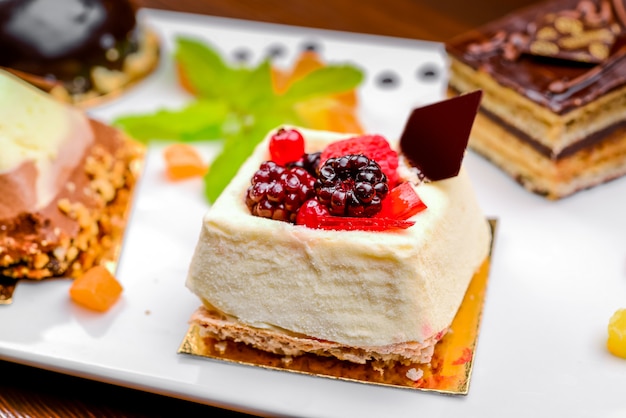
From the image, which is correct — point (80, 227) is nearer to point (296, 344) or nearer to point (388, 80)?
point (296, 344)

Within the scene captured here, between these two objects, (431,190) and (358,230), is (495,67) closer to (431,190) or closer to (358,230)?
(431,190)

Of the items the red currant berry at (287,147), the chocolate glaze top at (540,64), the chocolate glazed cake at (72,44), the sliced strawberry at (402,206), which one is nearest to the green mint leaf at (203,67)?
the chocolate glazed cake at (72,44)

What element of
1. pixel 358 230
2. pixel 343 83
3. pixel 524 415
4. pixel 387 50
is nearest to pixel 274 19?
pixel 387 50

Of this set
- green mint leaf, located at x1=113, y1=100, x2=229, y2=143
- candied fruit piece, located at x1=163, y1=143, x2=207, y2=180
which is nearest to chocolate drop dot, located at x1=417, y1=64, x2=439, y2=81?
green mint leaf, located at x1=113, y1=100, x2=229, y2=143

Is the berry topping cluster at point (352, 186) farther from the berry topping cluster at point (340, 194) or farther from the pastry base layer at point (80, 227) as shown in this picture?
the pastry base layer at point (80, 227)

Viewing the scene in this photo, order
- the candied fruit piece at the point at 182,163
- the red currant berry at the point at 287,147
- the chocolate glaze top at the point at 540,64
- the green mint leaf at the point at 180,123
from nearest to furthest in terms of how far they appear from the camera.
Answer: the red currant berry at the point at 287,147, the chocolate glaze top at the point at 540,64, the candied fruit piece at the point at 182,163, the green mint leaf at the point at 180,123

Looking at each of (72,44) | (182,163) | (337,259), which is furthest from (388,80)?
(337,259)
